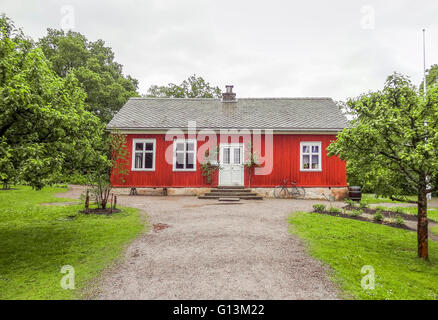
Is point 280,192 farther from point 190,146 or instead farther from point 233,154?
point 190,146

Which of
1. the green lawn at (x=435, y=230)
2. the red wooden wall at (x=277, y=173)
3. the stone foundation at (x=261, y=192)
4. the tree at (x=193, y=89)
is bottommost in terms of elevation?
the green lawn at (x=435, y=230)

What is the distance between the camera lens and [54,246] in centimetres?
525

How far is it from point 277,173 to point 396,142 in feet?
32.9

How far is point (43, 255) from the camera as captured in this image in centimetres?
475

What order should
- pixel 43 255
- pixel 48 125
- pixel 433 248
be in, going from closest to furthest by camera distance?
pixel 48 125, pixel 43 255, pixel 433 248

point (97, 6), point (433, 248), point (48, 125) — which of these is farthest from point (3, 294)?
point (97, 6)

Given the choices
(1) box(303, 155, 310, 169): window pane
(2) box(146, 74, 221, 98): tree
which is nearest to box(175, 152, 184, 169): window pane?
(1) box(303, 155, 310, 169): window pane

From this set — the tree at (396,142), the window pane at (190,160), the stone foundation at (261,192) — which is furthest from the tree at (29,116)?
the window pane at (190,160)

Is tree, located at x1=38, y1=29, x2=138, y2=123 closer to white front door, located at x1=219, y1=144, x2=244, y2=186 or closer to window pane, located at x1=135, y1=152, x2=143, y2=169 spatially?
window pane, located at x1=135, y1=152, x2=143, y2=169

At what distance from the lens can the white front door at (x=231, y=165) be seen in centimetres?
1459

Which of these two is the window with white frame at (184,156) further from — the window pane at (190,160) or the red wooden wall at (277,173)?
the red wooden wall at (277,173)

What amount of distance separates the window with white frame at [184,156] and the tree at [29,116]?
30.6 ft
